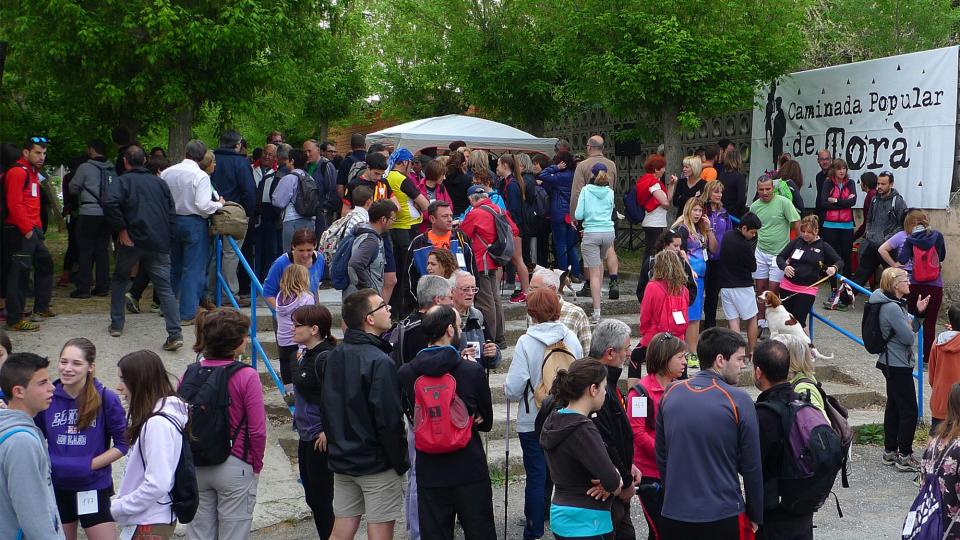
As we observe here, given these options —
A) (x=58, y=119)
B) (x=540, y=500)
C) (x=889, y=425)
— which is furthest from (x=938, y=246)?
(x=58, y=119)

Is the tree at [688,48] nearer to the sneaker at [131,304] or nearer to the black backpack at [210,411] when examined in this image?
the sneaker at [131,304]

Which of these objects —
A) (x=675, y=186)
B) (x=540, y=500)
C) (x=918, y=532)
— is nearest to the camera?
(x=918, y=532)

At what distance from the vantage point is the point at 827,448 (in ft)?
15.6

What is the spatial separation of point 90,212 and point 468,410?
686cm

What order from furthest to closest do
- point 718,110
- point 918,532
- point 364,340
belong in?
point 718,110, point 364,340, point 918,532

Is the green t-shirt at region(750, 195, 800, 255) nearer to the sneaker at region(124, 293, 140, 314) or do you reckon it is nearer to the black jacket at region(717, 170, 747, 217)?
the black jacket at region(717, 170, 747, 217)

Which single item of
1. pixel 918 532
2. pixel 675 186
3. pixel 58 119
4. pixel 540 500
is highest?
pixel 58 119

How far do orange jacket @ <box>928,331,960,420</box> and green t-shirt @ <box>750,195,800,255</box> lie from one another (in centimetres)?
401

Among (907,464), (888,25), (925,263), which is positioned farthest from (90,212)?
(888,25)

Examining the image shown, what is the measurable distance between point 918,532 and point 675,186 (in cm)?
833

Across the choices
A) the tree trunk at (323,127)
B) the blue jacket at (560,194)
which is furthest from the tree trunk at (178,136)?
the tree trunk at (323,127)

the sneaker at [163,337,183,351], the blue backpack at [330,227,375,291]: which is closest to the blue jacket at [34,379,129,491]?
the blue backpack at [330,227,375,291]

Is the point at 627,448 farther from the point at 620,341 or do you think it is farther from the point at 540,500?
the point at 540,500

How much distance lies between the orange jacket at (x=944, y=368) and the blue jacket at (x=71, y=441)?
5.66 m
